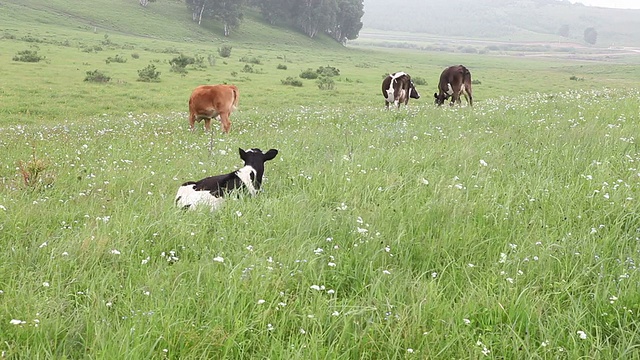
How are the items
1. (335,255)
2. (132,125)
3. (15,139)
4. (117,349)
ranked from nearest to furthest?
(117,349), (335,255), (15,139), (132,125)

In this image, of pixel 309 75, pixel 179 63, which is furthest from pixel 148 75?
pixel 309 75

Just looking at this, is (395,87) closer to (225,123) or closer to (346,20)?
(225,123)

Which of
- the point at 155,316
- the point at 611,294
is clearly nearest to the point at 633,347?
the point at 611,294

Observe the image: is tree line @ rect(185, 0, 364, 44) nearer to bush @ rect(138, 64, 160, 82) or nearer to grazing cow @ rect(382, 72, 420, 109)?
bush @ rect(138, 64, 160, 82)

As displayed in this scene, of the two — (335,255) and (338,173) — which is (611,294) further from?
(338,173)

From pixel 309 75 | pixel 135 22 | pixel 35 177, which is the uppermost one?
pixel 135 22

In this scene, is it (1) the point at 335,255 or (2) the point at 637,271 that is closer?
(2) the point at 637,271

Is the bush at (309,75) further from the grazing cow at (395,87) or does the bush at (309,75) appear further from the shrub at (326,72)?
the grazing cow at (395,87)

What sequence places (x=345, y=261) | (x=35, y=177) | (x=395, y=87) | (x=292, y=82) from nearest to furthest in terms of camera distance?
(x=345, y=261) < (x=35, y=177) < (x=395, y=87) < (x=292, y=82)

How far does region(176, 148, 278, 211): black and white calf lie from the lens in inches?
245

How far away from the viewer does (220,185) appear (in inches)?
261

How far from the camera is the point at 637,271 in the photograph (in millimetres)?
3914

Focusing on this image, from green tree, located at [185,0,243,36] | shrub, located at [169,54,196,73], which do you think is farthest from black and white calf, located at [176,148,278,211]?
green tree, located at [185,0,243,36]

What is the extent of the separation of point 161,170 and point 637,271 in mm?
7010
